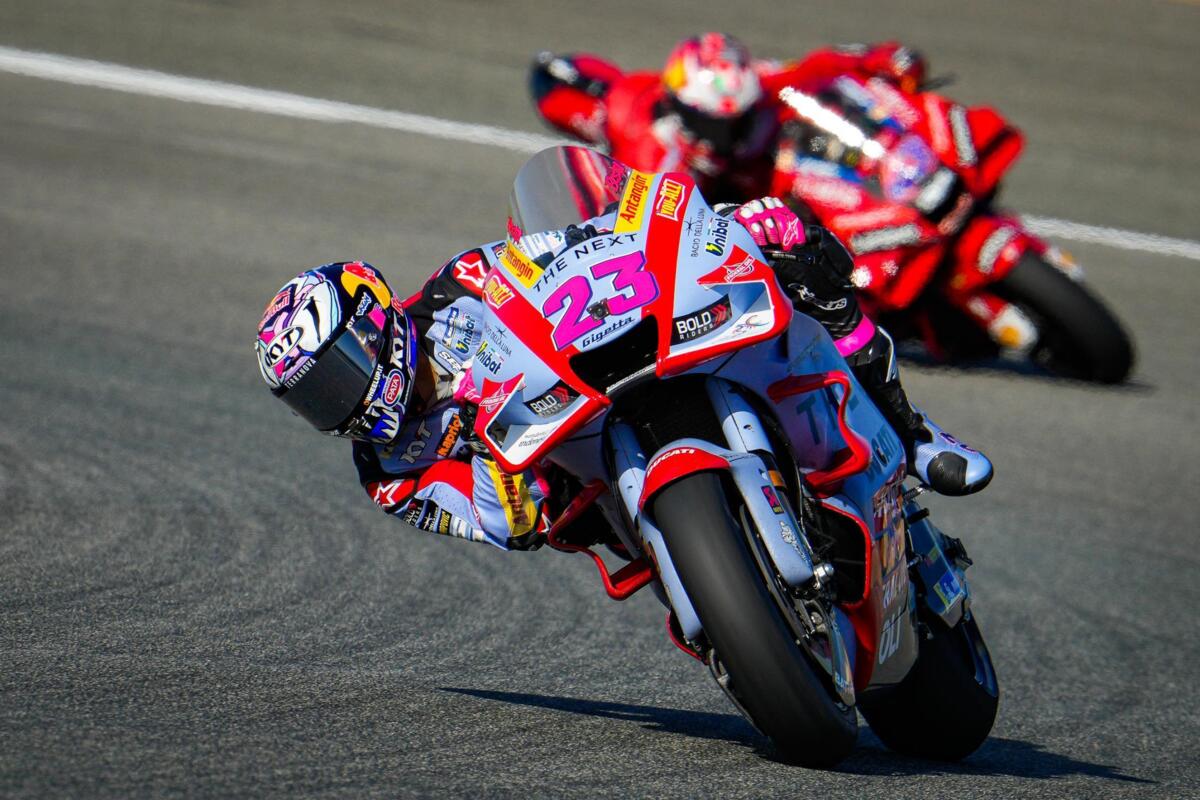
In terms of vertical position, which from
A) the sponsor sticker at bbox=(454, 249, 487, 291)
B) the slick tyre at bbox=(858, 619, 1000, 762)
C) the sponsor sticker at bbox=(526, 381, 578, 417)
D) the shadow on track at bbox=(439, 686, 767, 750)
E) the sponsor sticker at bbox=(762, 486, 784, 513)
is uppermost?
the sponsor sticker at bbox=(526, 381, 578, 417)

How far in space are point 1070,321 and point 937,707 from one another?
193 inches

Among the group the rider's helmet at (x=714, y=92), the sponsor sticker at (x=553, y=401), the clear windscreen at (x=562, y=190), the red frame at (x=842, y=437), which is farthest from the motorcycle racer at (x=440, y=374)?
the rider's helmet at (x=714, y=92)

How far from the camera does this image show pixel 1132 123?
13469 mm

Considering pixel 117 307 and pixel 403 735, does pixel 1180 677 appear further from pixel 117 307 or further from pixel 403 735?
pixel 117 307

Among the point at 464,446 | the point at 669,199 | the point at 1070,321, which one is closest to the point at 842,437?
the point at 669,199

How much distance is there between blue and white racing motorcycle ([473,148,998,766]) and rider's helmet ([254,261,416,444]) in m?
0.33

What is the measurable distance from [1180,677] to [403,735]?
309 cm

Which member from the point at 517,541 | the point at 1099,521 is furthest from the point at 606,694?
the point at 1099,521

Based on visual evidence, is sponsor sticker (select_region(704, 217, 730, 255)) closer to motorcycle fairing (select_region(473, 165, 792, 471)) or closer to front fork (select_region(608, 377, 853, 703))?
motorcycle fairing (select_region(473, 165, 792, 471))

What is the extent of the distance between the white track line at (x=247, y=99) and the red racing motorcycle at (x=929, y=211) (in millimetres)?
3154

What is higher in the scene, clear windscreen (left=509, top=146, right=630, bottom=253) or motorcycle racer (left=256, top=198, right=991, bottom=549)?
clear windscreen (left=509, top=146, right=630, bottom=253)

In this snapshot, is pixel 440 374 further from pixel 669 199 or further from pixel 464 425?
pixel 669 199

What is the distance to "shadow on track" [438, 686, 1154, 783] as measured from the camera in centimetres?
427

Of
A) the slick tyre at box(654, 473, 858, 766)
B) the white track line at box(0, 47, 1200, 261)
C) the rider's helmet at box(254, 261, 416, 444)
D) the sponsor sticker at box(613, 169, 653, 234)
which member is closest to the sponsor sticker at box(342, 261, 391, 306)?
the rider's helmet at box(254, 261, 416, 444)
